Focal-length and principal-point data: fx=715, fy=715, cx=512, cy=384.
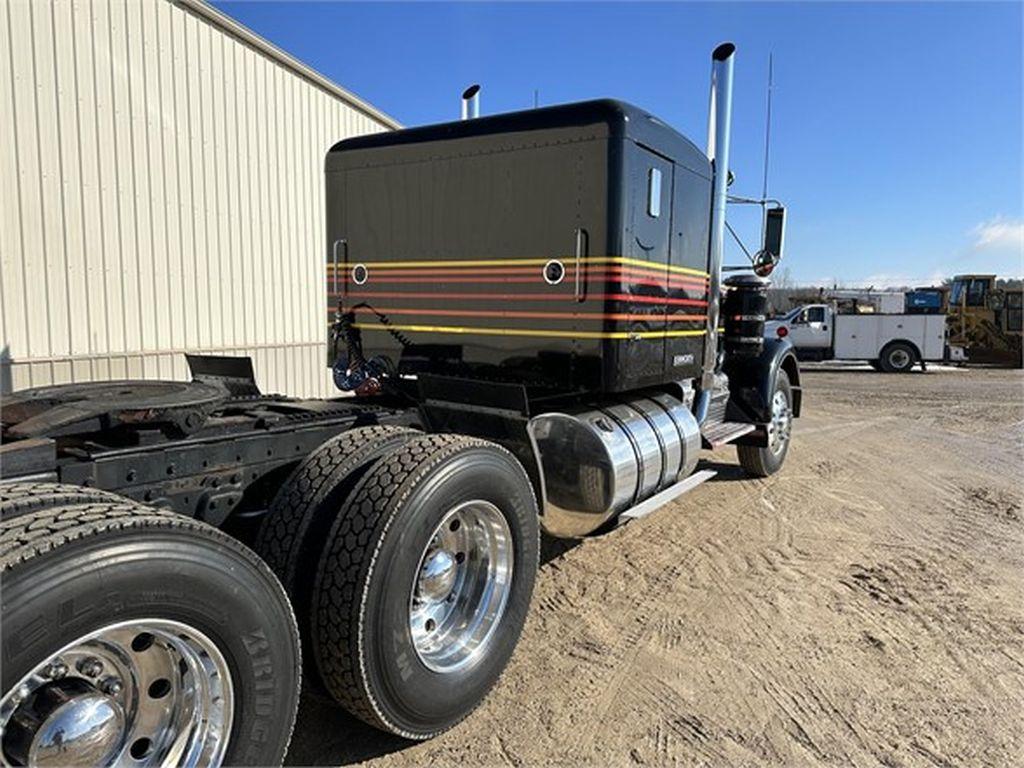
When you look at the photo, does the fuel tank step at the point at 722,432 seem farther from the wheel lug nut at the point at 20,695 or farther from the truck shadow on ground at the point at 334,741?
the wheel lug nut at the point at 20,695

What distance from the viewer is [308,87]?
906 cm

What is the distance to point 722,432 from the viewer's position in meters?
6.45

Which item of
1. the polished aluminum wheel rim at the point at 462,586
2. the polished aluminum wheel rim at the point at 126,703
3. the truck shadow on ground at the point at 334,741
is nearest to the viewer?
the polished aluminum wheel rim at the point at 126,703

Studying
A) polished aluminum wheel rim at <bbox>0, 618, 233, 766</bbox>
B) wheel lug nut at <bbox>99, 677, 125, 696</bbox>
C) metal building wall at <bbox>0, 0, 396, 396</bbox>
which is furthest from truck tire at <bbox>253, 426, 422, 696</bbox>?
metal building wall at <bbox>0, 0, 396, 396</bbox>

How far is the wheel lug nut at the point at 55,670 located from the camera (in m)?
1.76

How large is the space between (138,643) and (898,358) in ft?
78.5

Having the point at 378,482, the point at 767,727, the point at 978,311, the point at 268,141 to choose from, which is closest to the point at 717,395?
the point at 767,727

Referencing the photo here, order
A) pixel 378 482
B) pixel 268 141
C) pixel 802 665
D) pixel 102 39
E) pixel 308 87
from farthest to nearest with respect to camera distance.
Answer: pixel 308 87
pixel 268 141
pixel 102 39
pixel 802 665
pixel 378 482

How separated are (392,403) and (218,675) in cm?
253

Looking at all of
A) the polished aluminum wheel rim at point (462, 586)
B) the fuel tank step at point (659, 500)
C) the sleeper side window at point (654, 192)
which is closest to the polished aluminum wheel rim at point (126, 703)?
the polished aluminum wheel rim at point (462, 586)

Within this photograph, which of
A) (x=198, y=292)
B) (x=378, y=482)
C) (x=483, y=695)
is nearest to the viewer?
(x=378, y=482)

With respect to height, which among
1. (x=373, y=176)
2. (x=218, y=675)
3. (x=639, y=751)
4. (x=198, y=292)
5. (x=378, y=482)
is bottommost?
(x=639, y=751)

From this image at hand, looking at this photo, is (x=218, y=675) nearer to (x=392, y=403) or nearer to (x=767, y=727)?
(x=767, y=727)

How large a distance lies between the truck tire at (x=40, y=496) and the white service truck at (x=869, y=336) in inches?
810
